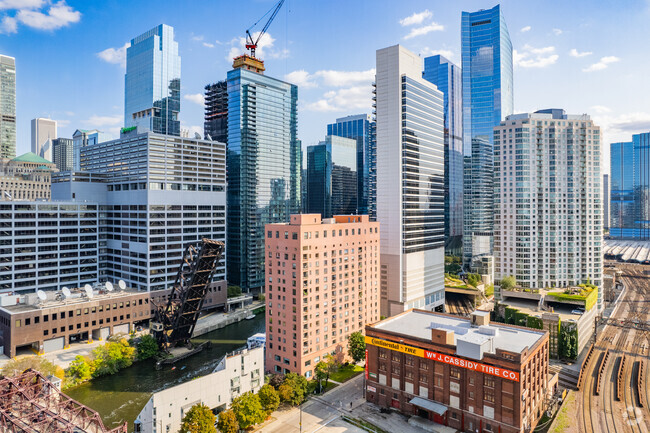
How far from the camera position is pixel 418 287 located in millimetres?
109938

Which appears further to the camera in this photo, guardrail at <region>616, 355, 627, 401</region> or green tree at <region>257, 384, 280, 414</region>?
guardrail at <region>616, 355, 627, 401</region>

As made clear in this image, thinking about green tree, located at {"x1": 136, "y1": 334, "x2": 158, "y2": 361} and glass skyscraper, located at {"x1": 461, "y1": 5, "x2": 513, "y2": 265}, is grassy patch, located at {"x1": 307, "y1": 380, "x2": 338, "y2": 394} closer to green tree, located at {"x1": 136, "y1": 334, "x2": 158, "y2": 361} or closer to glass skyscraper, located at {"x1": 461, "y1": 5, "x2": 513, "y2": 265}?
green tree, located at {"x1": 136, "y1": 334, "x2": 158, "y2": 361}

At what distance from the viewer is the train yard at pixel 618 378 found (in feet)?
202

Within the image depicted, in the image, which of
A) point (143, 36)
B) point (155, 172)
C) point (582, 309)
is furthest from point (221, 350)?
point (143, 36)

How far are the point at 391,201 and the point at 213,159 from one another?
54124mm

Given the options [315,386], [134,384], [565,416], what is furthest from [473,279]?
[134,384]

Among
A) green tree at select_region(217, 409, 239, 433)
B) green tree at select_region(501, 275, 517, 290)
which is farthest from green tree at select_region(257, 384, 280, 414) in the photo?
green tree at select_region(501, 275, 517, 290)

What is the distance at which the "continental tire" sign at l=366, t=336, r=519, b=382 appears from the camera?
173 feet

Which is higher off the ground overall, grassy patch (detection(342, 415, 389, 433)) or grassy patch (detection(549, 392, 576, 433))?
grassy patch (detection(342, 415, 389, 433))

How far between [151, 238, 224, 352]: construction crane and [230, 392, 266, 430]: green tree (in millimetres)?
29807

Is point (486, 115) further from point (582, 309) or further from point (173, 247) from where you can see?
point (173, 247)

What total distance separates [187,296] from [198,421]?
35.2 m

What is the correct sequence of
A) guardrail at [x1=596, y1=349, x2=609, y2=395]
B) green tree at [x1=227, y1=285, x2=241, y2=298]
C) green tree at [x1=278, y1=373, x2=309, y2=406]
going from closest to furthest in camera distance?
green tree at [x1=278, y1=373, x2=309, y2=406], guardrail at [x1=596, y1=349, x2=609, y2=395], green tree at [x1=227, y1=285, x2=241, y2=298]

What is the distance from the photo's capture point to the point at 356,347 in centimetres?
7925
